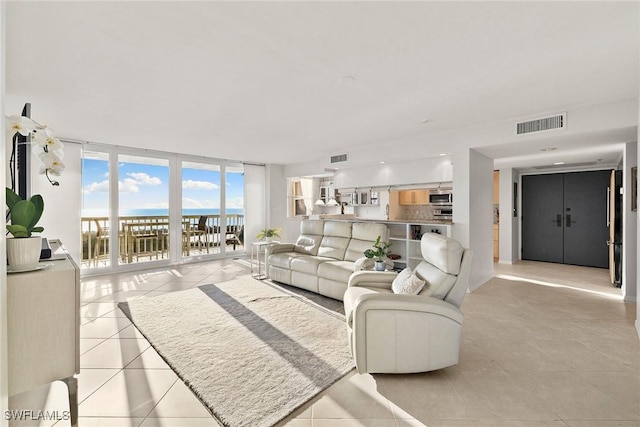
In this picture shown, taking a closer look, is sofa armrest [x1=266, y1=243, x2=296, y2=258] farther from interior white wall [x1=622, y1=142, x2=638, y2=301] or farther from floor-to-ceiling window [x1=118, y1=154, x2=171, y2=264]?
interior white wall [x1=622, y1=142, x2=638, y2=301]

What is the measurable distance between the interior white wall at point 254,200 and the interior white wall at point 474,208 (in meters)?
5.08

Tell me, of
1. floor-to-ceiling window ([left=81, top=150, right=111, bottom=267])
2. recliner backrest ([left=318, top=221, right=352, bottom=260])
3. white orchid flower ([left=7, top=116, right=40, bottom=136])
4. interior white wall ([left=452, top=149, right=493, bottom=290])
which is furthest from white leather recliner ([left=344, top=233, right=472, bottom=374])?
floor-to-ceiling window ([left=81, top=150, right=111, bottom=267])

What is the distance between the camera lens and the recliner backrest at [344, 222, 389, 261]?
450 cm

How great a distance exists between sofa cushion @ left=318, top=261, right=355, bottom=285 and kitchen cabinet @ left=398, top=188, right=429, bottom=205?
10.6 ft

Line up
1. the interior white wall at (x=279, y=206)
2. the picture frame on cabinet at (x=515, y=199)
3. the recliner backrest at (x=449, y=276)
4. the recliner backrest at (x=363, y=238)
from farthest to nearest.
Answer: the interior white wall at (x=279, y=206)
the picture frame on cabinet at (x=515, y=199)
the recliner backrest at (x=363, y=238)
the recliner backrest at (x=449, y=276)

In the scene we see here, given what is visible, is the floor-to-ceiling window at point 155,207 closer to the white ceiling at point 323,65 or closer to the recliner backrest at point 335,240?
the white ceiling at point 323,65

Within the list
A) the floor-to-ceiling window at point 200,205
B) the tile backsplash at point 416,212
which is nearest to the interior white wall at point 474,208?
the tile backsplash at point 416,212

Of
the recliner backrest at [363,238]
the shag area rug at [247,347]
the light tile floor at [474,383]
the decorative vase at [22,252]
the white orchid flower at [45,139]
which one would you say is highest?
the white orchid flower at [45,139]

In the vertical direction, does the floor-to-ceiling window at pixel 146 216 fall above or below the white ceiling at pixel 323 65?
below

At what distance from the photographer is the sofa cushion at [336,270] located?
398cm

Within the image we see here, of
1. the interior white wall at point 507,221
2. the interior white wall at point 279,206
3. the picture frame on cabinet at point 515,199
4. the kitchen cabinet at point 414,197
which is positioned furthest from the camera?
the interior white wall at point 279,206

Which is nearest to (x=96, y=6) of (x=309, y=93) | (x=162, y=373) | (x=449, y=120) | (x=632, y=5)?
(x=309, y=93)

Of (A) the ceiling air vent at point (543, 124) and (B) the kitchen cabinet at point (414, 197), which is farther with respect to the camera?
(B) the kitchen cabinet at point (414, 197)

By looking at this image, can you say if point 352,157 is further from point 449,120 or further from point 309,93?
point 309,93
